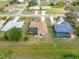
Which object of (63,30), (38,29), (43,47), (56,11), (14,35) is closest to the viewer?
(43,47)

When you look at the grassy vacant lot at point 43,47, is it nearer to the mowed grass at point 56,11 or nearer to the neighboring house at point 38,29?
the neighboring house at point 38,29

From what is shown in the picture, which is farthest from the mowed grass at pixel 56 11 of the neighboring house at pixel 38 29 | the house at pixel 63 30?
the house at pixel 63 30

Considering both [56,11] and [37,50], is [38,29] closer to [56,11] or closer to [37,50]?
[37,50]


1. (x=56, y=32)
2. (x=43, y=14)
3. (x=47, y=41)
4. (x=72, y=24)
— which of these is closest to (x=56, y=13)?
(x=43, y=14)

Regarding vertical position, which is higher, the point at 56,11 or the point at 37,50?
the point at 37,50

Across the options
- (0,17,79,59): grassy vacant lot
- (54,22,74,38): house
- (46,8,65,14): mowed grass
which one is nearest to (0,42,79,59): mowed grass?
(0,17,79,59): grassy vacant lot

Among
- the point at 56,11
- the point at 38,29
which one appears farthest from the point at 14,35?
the point at 56,11

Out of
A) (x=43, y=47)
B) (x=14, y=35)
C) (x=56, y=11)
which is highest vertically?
(x=14, y=35)
